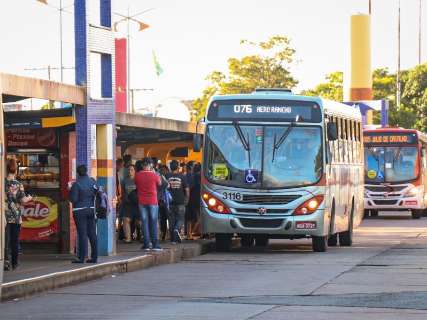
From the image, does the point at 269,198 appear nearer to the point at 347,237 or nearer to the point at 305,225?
the point at 305,225

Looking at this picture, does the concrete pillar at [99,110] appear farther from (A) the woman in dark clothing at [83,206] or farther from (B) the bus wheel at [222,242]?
(B) the bus wheel at [222,242]

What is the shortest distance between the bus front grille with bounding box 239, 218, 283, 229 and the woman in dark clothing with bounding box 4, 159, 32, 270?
6.65 meters

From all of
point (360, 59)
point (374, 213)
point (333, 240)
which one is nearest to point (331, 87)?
point (360, 59)

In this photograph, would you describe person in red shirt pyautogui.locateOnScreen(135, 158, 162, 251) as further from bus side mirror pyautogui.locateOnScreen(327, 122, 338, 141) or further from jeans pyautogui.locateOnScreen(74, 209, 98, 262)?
bus side mirror pyautogui.locateOnScreen(327, 122, 338, 141)

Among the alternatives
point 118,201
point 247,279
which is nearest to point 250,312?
point 247,279

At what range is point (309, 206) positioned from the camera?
83.5 ft

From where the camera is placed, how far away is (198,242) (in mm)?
27578

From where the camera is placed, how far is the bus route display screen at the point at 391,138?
44.9 metres

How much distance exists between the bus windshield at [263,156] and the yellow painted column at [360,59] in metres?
60.7

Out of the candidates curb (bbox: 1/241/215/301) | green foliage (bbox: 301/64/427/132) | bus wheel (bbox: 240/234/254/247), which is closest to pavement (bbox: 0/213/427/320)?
curb (bbox: 1/241/215/301)

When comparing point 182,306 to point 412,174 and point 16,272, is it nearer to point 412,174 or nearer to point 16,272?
point 16,272

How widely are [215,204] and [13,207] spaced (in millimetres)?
6836

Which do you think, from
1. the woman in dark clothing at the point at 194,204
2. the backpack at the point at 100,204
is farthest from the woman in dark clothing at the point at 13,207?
the woman in dark clothing at the point at 194,204

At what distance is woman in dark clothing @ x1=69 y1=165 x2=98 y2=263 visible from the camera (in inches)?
822
